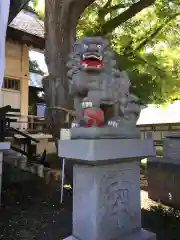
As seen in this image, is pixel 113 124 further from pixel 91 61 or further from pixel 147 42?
pixel 147 42

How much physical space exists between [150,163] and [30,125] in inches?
243

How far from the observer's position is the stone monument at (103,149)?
2535 mm

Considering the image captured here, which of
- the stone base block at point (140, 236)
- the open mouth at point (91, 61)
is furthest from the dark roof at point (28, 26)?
the stone base block at point (140, 236)

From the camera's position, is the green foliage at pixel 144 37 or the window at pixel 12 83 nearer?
the green foliage at pixel 144 37

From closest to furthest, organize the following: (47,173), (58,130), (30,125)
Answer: (58,130), (47,173), (30,125)

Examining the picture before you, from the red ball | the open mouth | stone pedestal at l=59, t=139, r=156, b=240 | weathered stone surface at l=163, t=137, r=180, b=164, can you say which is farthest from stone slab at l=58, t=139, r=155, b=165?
weathered stone surface at l=163, t=137, r=180, b=164

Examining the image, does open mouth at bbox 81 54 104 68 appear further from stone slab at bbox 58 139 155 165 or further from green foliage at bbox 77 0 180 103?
green foliage at bbox 77 0 180 103

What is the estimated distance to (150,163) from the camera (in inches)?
212

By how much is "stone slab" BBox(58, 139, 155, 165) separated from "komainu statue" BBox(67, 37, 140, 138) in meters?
0.11

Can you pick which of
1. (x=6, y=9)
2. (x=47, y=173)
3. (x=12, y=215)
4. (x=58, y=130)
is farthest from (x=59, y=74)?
(x=12, y=215)

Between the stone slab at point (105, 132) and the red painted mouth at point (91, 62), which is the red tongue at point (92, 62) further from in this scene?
the stone slab at point (105, 132)

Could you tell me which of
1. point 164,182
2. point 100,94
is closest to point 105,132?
point 100,94

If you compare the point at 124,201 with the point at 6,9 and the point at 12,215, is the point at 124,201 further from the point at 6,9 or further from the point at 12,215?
the point at 6,9

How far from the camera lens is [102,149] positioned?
2.42 meters
